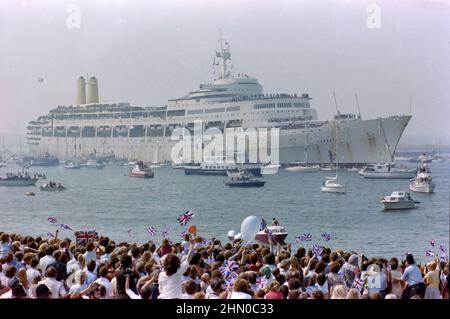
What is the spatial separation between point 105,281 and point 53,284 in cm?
33

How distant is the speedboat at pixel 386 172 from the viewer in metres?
49.2

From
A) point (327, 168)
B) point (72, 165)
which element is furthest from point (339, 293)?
point (72, 165)

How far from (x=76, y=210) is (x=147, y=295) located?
29.5 metres

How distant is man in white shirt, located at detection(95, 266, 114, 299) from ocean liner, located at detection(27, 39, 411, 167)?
44.3 meters

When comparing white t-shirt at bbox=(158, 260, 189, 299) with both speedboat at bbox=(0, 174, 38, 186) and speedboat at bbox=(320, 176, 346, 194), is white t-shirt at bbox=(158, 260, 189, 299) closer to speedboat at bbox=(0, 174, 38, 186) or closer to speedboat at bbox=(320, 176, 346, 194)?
speedboat at bbox=(320, 176, 346, 194)

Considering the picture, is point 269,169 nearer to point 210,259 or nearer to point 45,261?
point 210,259

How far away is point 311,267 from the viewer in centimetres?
657

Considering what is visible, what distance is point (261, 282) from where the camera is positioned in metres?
6.17

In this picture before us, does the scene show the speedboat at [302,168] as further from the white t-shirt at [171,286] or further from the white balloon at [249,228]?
the white t-shirt at [171,286]

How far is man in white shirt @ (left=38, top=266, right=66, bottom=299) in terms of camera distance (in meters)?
5.98

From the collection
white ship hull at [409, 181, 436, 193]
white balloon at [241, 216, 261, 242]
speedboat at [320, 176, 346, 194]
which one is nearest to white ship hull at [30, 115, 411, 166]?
speedboat at [320, 176, 346, 194]
